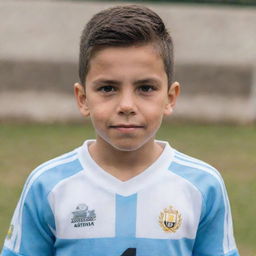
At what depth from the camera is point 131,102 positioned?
124 inches

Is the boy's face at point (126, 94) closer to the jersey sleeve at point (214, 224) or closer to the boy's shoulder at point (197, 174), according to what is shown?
the boy's shoulder at point (197, 174)

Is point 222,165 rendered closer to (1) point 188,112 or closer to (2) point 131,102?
(1) point 188,112

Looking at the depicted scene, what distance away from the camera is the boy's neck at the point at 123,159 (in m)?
3.38

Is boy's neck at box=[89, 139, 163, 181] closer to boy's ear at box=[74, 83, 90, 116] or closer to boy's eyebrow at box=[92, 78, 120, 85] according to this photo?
boy's ear at box=[74, 83, 90, 116]

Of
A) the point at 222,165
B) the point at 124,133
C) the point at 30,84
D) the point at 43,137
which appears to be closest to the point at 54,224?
the point at 124,133

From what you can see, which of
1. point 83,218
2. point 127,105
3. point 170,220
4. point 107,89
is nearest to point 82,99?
point 107,89

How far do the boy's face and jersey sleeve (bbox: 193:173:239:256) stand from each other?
0.32 meters

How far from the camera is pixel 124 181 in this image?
3355 mm

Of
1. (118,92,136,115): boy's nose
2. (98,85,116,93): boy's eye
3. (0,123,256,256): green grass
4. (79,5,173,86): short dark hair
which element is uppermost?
(79,5,173,86): short dark hair

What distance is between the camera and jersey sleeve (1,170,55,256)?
3305 millimetres

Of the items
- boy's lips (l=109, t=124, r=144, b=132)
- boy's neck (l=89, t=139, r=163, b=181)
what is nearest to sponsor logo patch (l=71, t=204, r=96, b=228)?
boy's neck (l=89, t=139, r=163, b=181)

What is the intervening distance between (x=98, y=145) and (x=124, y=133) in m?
0.27

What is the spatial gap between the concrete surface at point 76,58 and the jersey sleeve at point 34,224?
33.9ft

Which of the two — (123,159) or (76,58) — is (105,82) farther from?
(76,58)
